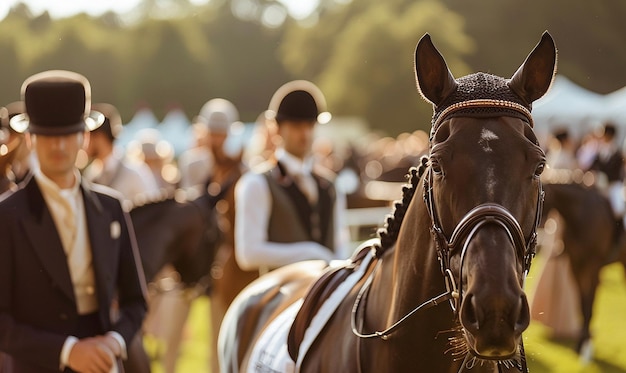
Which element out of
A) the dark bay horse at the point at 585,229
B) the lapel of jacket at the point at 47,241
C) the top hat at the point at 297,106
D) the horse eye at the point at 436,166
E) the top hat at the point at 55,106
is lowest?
the dark bay horse at the point at 585,229

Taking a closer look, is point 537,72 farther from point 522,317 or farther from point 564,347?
point 564,347

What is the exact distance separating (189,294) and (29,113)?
11.7 feet

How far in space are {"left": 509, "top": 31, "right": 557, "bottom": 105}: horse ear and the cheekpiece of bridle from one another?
0.28 feet

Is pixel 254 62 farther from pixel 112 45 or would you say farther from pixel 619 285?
pixel 619 285

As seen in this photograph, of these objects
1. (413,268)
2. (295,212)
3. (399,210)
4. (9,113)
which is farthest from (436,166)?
(9,113)

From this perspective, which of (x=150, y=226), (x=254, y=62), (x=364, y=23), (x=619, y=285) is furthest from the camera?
(x=254, y=62)

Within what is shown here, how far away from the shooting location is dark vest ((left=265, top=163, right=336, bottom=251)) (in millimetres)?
5543

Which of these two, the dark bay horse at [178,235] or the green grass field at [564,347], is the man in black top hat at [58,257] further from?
the green grass field at [564,347]

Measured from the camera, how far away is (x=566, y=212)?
989 cm

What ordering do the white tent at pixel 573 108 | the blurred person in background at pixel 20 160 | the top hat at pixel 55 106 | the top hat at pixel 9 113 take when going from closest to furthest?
the top hat at pixel 55 106, the blurred person in background at pixel 20 160, the top hat at pixel 9 113, the white tent at pixel 573 108

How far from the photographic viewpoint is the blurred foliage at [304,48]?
2570 cm

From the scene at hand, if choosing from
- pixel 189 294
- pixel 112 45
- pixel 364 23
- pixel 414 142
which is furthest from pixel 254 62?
pixel 189 294

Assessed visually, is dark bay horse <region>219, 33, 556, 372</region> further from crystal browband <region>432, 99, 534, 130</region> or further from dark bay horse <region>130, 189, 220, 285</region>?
dark bay horse <region>130, 189, 220, 285</region>

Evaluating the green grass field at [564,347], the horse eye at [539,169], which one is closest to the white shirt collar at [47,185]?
the horse eye at [539,169]
